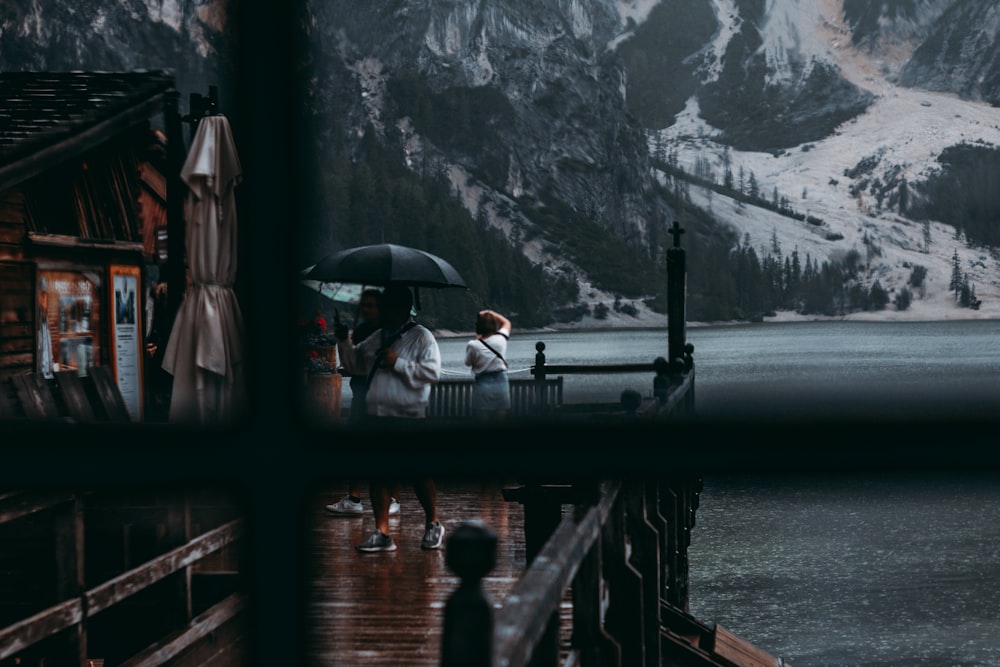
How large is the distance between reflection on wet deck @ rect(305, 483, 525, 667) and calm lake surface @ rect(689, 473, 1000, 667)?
1876cm

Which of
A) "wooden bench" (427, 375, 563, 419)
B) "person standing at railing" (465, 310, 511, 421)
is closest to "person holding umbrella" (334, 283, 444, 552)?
"person standing at railing" (465, 310, 511, 421)

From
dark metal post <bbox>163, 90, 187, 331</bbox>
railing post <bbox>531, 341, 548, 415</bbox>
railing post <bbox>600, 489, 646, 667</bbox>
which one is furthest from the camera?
railing post <bbox>531, 341, 548, 415</bbox>

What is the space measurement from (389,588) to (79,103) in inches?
182

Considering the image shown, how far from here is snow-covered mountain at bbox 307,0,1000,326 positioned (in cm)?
14738

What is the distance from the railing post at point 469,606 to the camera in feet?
2.86

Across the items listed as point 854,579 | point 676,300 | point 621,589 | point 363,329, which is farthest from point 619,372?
point 854,579

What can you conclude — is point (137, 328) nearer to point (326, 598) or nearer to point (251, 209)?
point (326, 598)

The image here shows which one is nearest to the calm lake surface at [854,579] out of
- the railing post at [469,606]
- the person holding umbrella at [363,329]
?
the person holding umbrella at [363,329]

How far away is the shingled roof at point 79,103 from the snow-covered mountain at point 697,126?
12806 centimetres

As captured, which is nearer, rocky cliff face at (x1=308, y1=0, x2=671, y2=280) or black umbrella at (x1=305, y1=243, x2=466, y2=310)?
black umbrella at (x1=305, y1=243, x2=466, y2=310)

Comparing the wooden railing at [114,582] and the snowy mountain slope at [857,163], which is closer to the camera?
the wooden railing at [114,582]

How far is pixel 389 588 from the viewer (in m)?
5.90

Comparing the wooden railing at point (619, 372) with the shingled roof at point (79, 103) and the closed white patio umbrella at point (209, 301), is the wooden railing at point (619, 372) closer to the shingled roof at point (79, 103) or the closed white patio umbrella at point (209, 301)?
the shingled roof at point (79, 103)

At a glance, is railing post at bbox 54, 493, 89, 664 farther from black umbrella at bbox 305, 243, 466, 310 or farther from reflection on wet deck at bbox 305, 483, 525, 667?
black umbrella at bbox 305, 243, 466, 310
